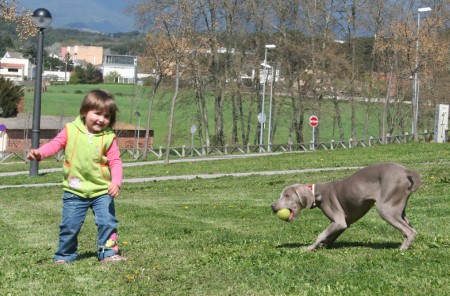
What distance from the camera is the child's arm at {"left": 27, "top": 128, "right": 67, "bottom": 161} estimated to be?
835 cm

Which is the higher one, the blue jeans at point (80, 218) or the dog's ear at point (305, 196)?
the dog's ear at point (305, 196)

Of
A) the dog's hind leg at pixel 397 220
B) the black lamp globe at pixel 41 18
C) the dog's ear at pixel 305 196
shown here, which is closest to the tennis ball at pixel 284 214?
the dog's ear at pixel 305 196

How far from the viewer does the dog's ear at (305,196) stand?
893 centimetres

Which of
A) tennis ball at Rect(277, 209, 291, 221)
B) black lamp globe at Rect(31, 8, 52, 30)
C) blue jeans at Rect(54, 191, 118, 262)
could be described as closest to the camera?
blue jeans at Rect(54, 191, 118, 262)

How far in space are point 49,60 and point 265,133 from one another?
12358 cm

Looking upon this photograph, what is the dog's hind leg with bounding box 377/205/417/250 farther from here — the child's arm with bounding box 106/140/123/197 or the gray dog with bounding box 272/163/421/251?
the child's arm with bounding box 106/140/123/197

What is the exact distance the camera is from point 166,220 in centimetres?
1397

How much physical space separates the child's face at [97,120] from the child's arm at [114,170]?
225 mm

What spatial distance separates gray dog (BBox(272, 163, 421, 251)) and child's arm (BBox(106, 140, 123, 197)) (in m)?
1.69

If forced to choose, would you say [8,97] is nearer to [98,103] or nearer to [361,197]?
[98,103]

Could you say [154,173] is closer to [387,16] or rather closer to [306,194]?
[306,194]

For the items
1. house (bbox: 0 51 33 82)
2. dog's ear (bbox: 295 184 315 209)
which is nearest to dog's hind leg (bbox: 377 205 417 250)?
dog's ear (bbox: 295 184 315 209)

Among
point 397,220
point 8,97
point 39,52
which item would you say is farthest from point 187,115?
point 397,220

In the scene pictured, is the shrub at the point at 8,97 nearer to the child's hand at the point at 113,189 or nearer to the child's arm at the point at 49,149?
the child's arm at the point at 49,149
